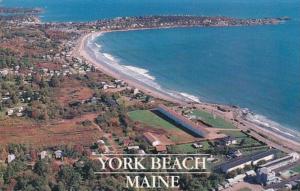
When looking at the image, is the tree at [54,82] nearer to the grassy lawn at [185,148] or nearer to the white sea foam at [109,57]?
the white sea foam at [109,57]

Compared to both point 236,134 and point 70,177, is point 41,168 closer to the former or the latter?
point 70,177

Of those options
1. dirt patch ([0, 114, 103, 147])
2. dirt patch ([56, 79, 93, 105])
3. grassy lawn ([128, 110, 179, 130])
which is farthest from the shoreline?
dirt patch ([0, 114, 103, 147])

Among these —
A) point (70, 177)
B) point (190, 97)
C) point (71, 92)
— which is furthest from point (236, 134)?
point (71, 92)

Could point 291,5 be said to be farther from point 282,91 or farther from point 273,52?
point 282,91

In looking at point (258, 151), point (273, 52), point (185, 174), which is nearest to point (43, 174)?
point (185, 174)

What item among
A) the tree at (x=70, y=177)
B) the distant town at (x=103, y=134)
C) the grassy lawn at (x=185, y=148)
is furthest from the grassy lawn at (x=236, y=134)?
the tree at (x=70, y=177)

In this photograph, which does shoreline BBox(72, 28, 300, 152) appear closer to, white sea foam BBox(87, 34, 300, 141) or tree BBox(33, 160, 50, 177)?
white sea foam BBox(87, 34, 300, 141)
